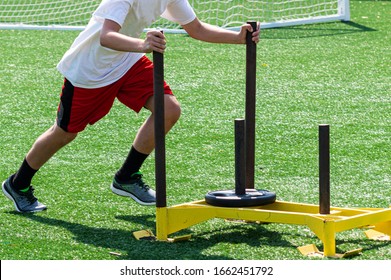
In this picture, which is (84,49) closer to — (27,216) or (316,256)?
(27,216)

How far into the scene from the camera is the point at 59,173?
20.3 feet

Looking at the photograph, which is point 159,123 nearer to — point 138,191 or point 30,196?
point 138,191

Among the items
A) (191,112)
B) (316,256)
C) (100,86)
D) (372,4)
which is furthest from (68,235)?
(372,4)

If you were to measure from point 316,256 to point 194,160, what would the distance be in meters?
2.19

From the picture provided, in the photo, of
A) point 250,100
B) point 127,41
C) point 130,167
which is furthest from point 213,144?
point 127,41

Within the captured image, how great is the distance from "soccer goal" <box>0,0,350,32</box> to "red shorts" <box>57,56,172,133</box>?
279 inches

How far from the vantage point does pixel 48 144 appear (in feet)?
17.5

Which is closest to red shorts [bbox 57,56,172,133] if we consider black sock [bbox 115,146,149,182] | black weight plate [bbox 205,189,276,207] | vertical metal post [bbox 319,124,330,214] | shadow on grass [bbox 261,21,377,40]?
black sock [bbox 115,146,149,182]

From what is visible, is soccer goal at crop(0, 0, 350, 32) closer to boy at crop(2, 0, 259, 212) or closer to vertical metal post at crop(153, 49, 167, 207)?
boy at crop(2, 0, 259, 212)

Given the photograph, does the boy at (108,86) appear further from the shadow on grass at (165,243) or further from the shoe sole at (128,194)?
the shadow on grass at (165,243)

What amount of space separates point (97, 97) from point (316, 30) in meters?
7.38

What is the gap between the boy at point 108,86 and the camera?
5.06 m

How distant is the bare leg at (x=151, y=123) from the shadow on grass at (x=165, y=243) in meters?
0.44

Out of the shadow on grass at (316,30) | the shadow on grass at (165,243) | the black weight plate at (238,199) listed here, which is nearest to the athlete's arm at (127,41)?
the black weight plate at (238,199)
